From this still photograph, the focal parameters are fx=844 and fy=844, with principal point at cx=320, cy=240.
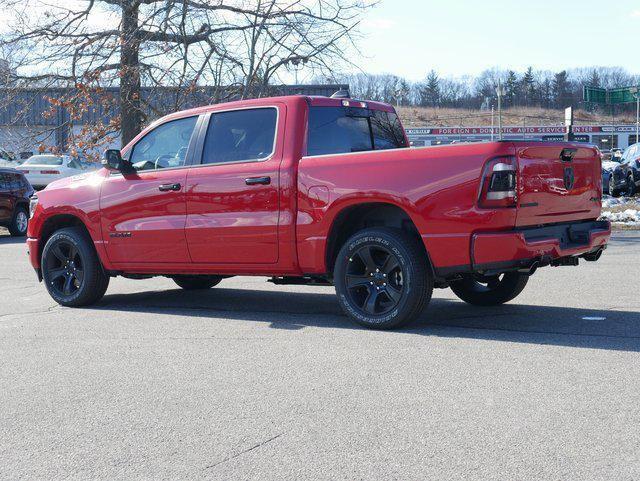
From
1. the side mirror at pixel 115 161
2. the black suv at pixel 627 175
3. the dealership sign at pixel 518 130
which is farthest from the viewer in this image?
the dealership sign at pixel 518 130

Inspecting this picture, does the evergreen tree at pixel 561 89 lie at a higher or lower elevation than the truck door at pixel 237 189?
→ higher

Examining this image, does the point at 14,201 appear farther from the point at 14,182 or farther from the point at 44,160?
the point at 44,160

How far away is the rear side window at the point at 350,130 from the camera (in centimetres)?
722

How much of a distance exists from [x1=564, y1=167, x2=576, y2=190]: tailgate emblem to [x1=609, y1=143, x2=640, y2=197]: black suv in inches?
742

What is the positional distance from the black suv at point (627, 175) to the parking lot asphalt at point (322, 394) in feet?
57.2

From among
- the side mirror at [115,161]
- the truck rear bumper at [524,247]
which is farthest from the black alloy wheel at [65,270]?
the truck rear bumper at [524,247]

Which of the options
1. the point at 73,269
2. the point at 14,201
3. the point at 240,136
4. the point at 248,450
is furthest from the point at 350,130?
the point at 14,201

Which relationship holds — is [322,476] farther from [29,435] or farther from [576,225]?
[576,225]

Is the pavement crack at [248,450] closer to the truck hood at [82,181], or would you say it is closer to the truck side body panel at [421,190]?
the truck side body panel at [421,190]

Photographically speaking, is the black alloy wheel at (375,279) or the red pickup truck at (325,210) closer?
the red pickup truck at (325,210)

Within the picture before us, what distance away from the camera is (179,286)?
9984mm

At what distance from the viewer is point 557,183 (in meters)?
6.38

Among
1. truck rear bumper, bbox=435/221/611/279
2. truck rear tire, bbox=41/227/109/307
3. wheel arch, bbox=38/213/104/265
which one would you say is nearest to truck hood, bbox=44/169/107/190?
wheel arch, bbox=38/213/104/265

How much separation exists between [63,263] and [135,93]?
12.8 metres
